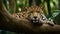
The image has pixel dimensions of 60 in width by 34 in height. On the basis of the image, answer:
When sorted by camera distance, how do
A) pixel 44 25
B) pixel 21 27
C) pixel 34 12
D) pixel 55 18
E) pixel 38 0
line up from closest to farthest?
pixel 21 27
pixel 44 25
pixel 34 12
pixel 55 18
pixel 38 0

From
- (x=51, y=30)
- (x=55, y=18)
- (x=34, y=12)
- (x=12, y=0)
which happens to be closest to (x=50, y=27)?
(x=51, y=30)

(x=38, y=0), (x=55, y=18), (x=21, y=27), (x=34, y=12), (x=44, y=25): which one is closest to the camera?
(x=21, y=27)

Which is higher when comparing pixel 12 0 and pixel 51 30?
pixel 12 0

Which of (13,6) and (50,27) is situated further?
(13,6)

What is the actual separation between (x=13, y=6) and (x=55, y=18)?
66 centimetres

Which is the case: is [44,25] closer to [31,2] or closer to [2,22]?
[2,22]

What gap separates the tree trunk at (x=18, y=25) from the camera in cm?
184

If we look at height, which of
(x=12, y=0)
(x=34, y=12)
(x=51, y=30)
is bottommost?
(x=51, y=30)

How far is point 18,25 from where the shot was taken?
1.94m

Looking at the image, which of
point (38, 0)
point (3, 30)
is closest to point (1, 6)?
point (3, 30)

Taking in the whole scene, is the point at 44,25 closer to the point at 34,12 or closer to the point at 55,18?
the point at 34,12

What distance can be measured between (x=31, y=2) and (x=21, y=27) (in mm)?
1631

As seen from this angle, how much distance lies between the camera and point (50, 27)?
207 cm

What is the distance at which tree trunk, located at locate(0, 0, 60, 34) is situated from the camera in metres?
1.84
